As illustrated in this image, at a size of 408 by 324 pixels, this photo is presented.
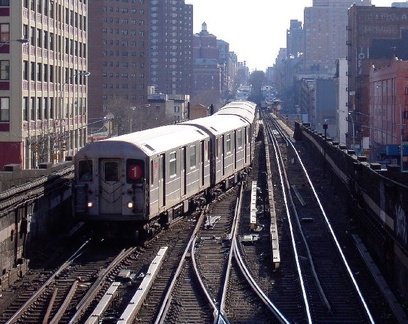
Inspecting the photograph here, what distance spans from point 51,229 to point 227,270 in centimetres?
634

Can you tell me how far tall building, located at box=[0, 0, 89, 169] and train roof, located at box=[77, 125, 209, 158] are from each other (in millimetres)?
19316

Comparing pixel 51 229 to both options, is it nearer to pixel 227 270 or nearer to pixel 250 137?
pixel 227 270

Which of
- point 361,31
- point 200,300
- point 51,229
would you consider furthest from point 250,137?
point 361,31

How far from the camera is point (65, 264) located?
1831cm

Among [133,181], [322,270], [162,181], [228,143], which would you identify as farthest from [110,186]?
[228,143]

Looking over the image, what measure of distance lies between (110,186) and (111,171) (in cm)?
39

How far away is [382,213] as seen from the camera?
61.1 feet

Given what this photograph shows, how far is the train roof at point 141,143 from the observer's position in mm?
20359

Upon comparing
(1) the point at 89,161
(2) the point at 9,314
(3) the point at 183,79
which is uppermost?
(3) the point at 183,79

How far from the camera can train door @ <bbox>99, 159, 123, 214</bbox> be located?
20.4 meters

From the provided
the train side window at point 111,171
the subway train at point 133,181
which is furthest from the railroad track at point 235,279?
the train side window at point 111,171

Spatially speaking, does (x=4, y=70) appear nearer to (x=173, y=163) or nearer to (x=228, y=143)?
(x=228, y=143)

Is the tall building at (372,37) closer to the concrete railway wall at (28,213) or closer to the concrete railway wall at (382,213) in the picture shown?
the concrete railway wall at (382,213)

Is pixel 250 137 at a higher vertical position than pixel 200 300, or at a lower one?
higher
